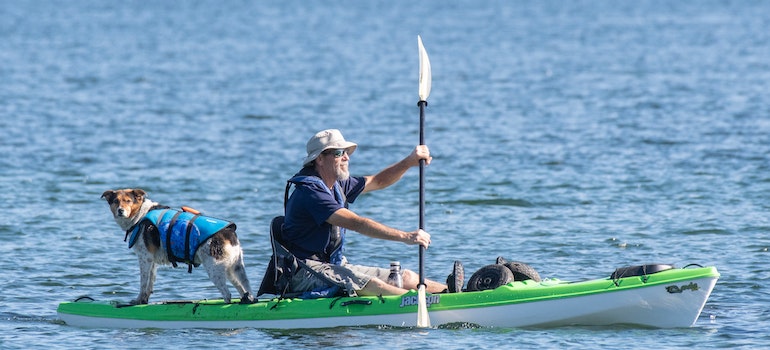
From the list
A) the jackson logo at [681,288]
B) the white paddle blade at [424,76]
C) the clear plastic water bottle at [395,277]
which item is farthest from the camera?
the white paddle blade at [424,76]

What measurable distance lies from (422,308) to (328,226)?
2.98 ft

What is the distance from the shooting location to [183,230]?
949 centimetres

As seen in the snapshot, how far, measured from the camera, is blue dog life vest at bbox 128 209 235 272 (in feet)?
31.1

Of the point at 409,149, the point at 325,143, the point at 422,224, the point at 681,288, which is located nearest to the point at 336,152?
the point at 325,143

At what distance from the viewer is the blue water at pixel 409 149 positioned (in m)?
11.2

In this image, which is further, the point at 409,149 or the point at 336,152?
the point at 409,149

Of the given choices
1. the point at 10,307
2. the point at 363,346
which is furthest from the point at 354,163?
the point at 363,346

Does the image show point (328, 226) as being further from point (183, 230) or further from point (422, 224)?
point (183, 230)

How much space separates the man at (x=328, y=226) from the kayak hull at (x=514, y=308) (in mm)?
145

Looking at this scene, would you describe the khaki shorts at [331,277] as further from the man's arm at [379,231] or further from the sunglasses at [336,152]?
the sunglasses at [336,152]

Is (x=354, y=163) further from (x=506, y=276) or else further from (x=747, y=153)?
(x=506, y=276)

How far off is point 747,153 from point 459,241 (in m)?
7.32

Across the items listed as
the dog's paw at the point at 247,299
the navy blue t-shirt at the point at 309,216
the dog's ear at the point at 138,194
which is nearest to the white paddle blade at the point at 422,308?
the navy blue t-shirt at the point at 309,216

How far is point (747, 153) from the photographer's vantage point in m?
19.2
